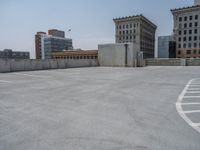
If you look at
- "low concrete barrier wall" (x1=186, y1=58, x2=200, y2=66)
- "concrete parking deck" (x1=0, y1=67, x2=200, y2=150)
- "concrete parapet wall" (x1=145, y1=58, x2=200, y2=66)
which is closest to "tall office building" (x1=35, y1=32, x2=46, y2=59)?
"concrete parapet wall" (x1=145, y1=58, x2=200, y2=66)

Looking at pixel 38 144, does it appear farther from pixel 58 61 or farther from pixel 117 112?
pixel 58 61

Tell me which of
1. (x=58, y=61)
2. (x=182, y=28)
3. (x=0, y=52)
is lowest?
(x=58, y=61)

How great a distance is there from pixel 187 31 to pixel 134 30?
957 inches

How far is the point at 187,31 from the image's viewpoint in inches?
2430

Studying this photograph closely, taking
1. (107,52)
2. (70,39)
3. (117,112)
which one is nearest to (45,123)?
(117,112)

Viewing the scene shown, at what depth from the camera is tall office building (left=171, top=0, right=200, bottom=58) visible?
2331 inches

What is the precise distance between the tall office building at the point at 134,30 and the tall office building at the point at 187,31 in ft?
59.1

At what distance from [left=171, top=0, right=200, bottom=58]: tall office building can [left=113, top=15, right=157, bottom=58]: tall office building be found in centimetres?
1802

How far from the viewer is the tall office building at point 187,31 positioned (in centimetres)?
5922

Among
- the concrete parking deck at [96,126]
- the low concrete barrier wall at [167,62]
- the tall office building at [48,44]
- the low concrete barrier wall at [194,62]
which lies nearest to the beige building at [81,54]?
the low concrete barrier wall at [167,62]

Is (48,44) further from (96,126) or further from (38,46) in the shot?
(96,126)

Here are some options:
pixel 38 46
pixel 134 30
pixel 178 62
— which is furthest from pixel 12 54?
pixel 178 62

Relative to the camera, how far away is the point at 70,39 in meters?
114

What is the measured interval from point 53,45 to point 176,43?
69877mm
